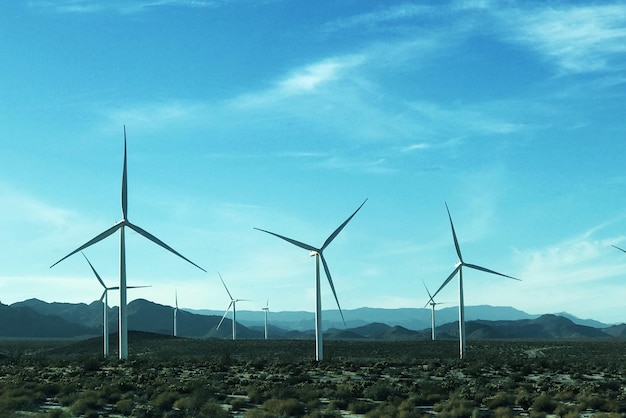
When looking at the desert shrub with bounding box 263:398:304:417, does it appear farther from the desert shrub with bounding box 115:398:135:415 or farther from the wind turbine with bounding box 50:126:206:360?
the wind turbine with bounding box 50:126:206:360

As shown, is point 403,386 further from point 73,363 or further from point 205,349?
point 205,349

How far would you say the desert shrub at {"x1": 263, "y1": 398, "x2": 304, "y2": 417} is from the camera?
106 feet

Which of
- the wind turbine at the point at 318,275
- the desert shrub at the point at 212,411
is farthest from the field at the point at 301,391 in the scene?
the wind turbine at the point at 318,275

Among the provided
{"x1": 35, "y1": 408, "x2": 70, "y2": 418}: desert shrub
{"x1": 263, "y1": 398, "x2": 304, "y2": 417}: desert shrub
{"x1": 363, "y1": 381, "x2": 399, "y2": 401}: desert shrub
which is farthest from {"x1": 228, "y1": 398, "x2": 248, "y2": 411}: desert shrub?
{"x1": 35, "y1": 408, "x2": 70, "y2": 418}: desert shrub

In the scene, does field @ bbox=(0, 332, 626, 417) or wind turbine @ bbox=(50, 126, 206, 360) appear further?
wind turbine @ bbox=(50, 126, 206, 360)

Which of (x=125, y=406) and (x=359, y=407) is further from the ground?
(x=125, y=406)

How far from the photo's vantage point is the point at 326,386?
138ft

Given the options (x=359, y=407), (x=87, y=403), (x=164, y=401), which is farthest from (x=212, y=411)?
(x=359, y=407)

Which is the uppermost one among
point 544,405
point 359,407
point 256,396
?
point 256,396

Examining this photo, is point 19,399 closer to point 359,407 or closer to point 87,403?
point 87,403

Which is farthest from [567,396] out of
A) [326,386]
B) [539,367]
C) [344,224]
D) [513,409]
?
[344,224]

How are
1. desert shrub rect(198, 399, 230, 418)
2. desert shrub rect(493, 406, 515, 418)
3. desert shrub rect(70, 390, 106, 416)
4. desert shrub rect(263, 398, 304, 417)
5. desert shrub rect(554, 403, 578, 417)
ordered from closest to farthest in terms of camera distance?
desert shrub rect(198, 399, 230, 418)
desert shrub rect(493, 406, 515, 418)
desert shrub rect(554, 403, 578, 417)
desert shrub rect(263, 398, 304, 417)
desert shrub rect(70, 390, 106, 416)

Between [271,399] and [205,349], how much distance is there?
3335 inches

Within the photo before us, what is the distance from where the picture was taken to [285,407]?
32.5 metres
